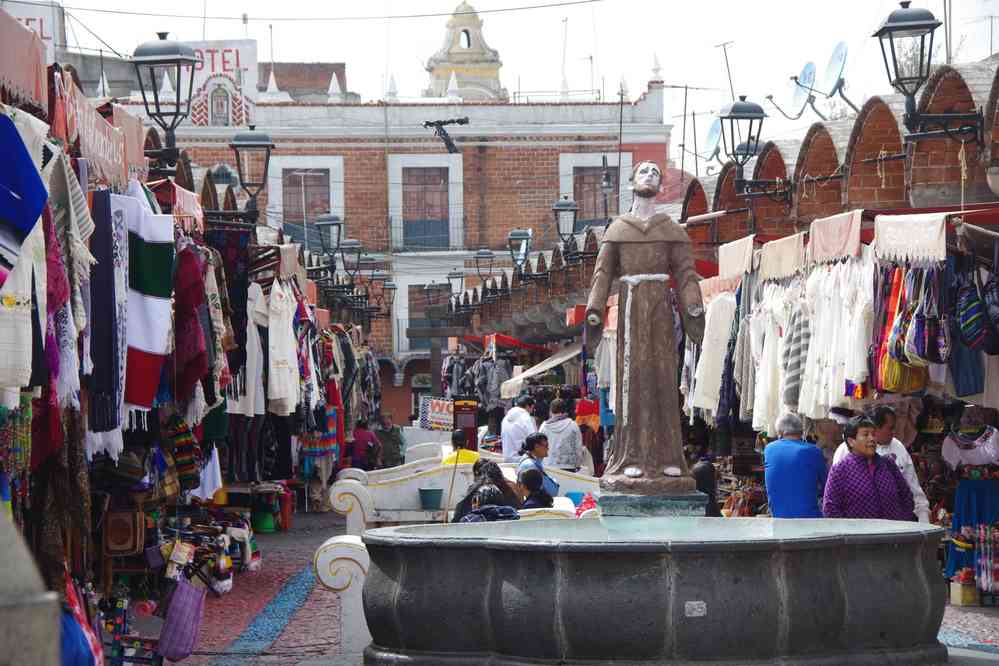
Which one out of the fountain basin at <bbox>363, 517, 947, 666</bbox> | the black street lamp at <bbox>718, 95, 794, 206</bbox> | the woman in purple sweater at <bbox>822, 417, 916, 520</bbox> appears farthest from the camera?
the black street lamp at <bbox>718, 95, 794, 206</bbox>

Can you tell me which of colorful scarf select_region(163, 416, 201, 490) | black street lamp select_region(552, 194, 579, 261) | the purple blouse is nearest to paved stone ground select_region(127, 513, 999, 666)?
the purple blouse

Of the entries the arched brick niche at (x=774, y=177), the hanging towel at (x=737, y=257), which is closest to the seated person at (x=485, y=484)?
the hanging towel at (x=737, y=257)

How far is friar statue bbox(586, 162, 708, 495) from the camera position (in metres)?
9.30

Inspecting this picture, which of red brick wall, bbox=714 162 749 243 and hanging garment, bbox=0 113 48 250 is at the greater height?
red brick wall, bbox=714 162 749 243

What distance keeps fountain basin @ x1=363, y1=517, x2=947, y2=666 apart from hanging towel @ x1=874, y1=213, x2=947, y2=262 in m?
2.88

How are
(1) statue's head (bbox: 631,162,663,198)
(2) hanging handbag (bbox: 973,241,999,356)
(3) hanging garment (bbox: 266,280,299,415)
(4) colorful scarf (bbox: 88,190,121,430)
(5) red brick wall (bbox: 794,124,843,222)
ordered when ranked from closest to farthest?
1. (4) colorful scarf (bbox: 88,190,121,430)
2. (1) statue's head (bbox: 631,162,663,198)
3. (2) hanging handbag (bbox: 973,241,999,356)
4. (3) hanging garment (bbox: 266,280,299,415)
5. (5) red brick wall (bbox: 794,124,843,222)

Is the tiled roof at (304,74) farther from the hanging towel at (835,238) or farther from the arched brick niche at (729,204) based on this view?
the hanging towel at (835,238)

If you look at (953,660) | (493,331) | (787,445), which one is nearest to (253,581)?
(787,445)

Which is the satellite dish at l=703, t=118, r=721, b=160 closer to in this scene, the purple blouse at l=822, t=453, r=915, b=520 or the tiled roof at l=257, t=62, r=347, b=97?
the purple blouse at l=822, t=453, r=915, b=520

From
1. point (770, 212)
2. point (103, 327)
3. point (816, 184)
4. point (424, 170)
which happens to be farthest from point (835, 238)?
point (424, 170)

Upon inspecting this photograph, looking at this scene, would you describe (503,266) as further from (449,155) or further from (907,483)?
(907,483)

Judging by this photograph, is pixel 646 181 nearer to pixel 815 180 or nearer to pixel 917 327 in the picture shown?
Result: pixel 917 327

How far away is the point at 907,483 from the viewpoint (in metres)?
10.3

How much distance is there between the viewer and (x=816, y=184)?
16094 mm
